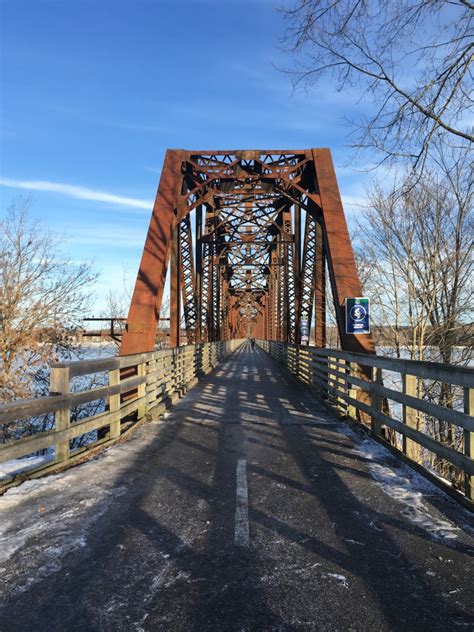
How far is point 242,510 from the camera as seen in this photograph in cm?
415

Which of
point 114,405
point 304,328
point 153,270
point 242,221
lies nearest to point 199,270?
point 242,221

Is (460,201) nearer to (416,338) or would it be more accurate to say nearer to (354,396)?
(416,338)

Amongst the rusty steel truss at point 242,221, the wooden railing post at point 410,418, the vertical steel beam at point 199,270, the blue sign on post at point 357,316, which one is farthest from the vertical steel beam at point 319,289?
the wooden railing post at point 410,418

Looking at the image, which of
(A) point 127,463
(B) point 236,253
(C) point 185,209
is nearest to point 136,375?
(A) point 127,463

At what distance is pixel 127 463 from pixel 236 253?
31.2 metres

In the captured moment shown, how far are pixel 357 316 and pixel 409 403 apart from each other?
5056mm

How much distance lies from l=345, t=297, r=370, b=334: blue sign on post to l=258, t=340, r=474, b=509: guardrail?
29.8 inches

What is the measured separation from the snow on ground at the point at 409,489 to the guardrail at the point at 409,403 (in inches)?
5.4

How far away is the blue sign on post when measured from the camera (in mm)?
10375

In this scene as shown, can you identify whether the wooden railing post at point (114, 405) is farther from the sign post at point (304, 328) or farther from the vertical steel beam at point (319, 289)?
the sign post at point (304, 328)

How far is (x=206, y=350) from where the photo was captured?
21.6 m

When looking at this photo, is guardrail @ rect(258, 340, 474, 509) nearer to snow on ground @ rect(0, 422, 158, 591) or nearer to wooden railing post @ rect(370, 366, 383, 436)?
wooden railing post @ rect(370, 366, 383, 436)

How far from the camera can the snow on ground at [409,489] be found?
3811mm

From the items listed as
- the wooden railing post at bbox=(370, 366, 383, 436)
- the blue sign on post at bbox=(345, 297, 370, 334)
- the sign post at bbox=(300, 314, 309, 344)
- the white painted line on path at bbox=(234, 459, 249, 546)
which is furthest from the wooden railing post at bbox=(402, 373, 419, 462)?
the sign post at bbox=(300, 314, 309, 344)
